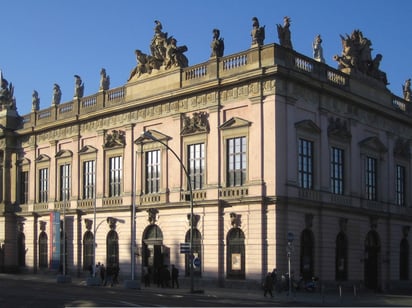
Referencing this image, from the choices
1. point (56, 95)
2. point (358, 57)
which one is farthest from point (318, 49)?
point (56, 95)

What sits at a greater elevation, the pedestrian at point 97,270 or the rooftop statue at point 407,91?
the rooftop statue at point 407,91

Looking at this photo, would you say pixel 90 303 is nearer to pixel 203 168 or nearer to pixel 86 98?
pixel 203 168

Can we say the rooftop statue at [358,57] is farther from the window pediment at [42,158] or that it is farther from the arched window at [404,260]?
the window pediment at [42,158]

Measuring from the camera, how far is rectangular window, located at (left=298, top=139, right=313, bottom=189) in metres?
43.0

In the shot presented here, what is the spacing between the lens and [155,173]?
159 feet

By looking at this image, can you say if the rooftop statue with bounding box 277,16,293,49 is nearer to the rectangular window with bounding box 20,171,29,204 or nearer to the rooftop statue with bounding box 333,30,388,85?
the rooftop statue with bounding box 333,30,388,85

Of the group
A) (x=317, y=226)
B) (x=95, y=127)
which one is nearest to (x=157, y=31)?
(x=95, y=127)

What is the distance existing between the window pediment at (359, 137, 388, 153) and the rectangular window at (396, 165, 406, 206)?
3.35 m

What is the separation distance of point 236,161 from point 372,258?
13.5 m

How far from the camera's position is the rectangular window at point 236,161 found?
1684 inches

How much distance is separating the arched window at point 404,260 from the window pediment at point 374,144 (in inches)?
292

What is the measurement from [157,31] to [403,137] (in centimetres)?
2057

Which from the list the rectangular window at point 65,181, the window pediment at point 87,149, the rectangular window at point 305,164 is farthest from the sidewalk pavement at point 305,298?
the rectangular window at point 65,181

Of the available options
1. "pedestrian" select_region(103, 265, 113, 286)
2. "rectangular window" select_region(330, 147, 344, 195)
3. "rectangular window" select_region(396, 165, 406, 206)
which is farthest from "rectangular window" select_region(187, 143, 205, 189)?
"rectangular window" select_region(396, 165, 406, 206)
